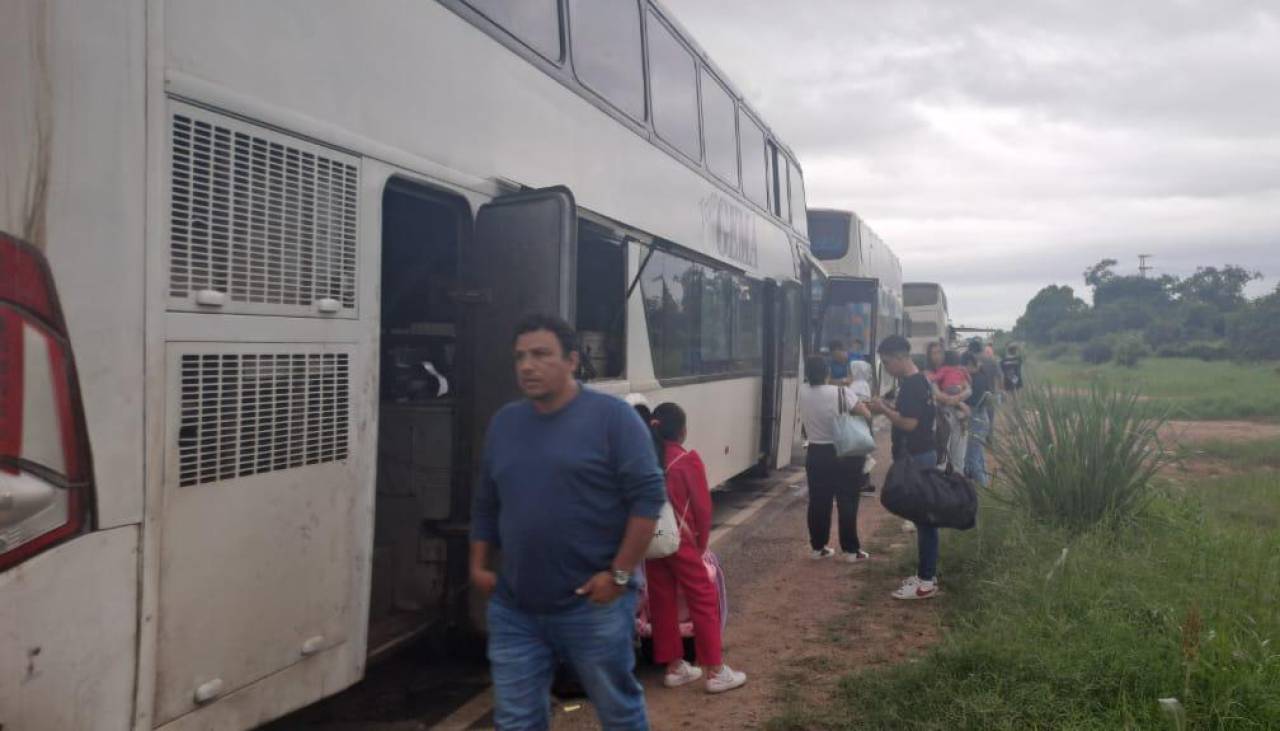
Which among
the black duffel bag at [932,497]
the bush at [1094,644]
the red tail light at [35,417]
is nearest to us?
the red tail light at [35,417]

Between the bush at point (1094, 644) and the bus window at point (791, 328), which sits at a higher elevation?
the bus window at point (791, 328)

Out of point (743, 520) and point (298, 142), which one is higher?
point (298, 142)

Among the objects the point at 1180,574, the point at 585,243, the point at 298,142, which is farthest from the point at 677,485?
the point at 1180,574

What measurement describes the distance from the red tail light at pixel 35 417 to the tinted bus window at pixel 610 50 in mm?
3915

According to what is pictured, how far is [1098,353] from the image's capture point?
183ft

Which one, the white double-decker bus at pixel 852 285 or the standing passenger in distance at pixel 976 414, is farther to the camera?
the white double-decker bus at pixel 852 285

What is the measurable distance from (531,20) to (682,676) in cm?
355

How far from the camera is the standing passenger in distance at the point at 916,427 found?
679cm

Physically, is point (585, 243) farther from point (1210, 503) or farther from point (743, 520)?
point (1210, 503)

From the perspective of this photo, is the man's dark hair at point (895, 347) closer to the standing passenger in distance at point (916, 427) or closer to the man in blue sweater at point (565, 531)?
the standing passenger in distance at point (916, 427)

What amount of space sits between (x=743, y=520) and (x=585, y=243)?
4628mm

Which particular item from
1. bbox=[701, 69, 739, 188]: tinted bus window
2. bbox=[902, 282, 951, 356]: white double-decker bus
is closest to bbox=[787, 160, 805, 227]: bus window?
Result: bbox=[701, 69, 739, 188]: tinted bus window

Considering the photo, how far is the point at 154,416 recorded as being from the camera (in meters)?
3.10

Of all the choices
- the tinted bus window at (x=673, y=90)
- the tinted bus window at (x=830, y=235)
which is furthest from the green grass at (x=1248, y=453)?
the tinted bus window at (x=673, y=90)
